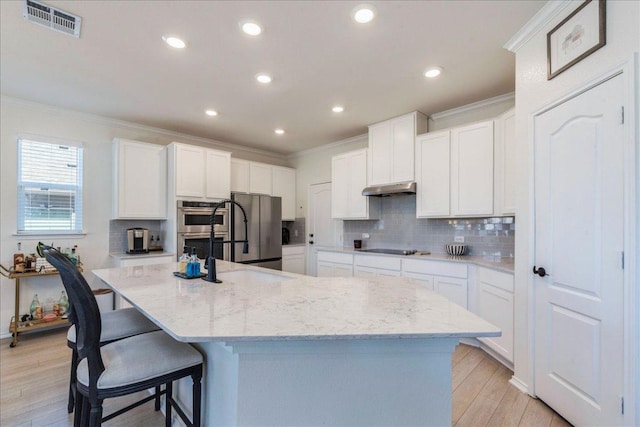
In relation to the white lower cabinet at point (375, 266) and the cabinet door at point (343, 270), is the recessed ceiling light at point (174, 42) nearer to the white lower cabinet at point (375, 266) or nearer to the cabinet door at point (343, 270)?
the white lower cabinet at point (375, 266)

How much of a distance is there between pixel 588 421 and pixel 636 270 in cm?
96

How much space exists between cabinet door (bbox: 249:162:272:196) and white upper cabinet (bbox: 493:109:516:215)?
3.60 meters

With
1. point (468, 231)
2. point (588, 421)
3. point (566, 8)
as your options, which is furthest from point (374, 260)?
point (566, 8)

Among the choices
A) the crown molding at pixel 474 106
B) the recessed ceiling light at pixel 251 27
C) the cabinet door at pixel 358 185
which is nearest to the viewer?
the recessed ceiling light at pixel 251 27

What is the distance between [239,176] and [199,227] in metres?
1.18

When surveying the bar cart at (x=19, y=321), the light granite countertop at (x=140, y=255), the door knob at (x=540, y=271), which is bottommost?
the bar cart at (x=19, y=321)

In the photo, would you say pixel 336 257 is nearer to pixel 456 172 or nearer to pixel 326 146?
pixel 456 172

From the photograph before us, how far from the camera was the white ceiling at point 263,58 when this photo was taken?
2.06m

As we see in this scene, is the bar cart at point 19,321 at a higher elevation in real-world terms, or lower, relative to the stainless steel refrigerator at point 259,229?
lower

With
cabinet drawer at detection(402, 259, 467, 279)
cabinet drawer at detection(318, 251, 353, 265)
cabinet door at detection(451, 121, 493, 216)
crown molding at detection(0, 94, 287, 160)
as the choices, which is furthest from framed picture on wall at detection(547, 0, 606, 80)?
crown molding at detection(0, 94, 287, 160)

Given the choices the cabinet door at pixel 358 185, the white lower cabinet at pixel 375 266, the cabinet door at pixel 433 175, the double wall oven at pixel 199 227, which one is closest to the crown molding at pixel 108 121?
the double wall oven at pixel 199 227

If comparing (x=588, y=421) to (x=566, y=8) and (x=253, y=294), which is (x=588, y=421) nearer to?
(x=253, y=294)

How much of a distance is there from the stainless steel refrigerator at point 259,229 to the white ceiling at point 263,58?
4.65ft

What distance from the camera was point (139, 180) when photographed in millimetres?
4062
